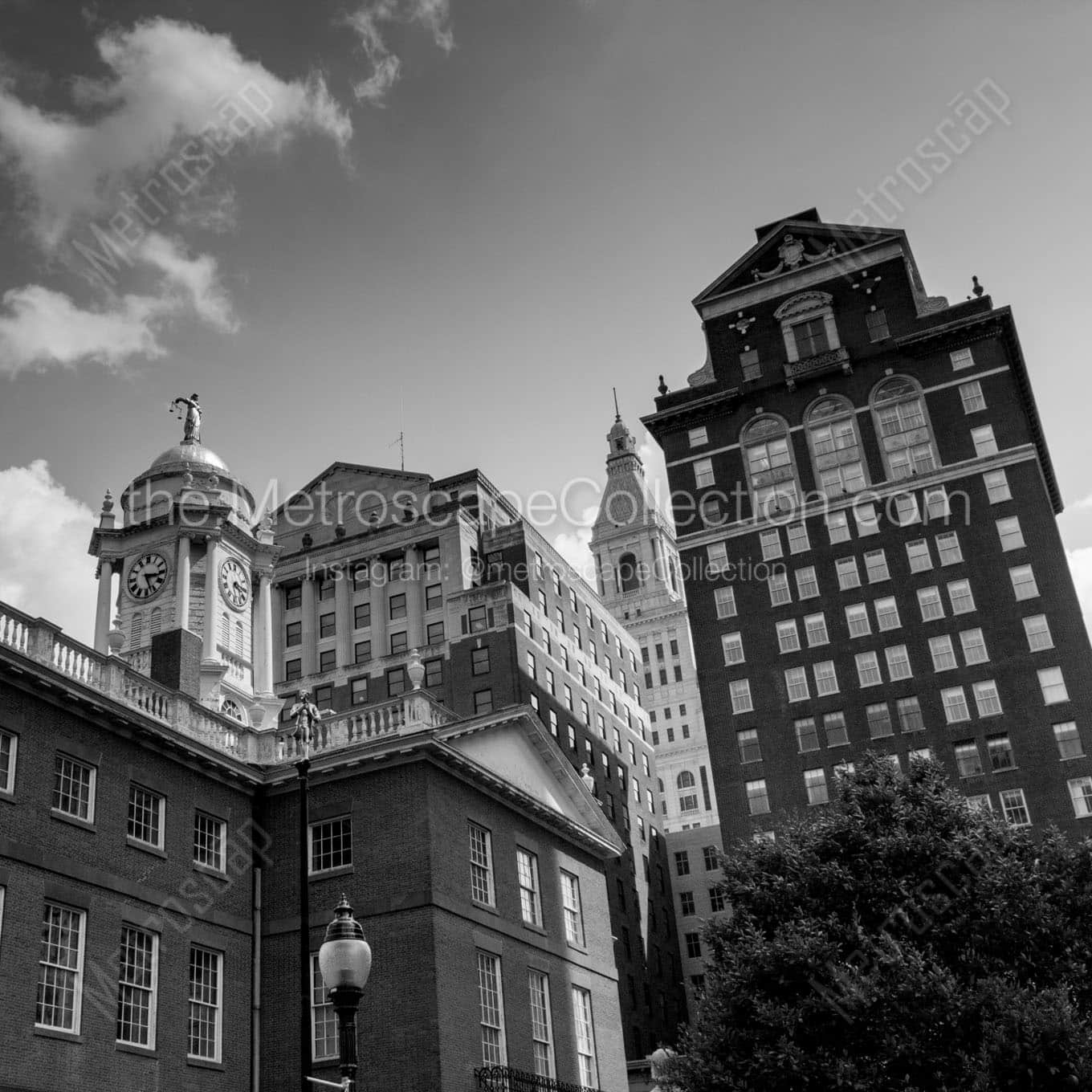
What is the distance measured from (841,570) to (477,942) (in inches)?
2244

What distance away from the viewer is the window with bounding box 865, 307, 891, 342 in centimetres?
9475

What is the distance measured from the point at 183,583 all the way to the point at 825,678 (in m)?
51.6

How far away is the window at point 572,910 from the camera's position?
43.9m

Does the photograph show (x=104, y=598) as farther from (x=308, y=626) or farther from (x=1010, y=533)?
(x=1010, y=533)

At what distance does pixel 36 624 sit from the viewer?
32062mm

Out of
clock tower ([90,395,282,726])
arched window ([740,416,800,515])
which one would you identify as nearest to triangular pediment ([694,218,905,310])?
arched window ([740,416,800,515])

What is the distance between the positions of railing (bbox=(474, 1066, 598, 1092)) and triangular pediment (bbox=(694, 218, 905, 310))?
239 feet

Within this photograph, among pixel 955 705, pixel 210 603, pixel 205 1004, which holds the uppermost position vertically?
pixel 955 705

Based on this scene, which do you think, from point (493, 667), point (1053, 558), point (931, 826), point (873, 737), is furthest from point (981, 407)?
point (931, 826)

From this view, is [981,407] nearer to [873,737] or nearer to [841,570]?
[841,570]

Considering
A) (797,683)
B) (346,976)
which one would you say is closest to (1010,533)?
(797,683)

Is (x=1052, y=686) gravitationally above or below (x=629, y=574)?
below

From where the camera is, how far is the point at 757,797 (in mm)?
84625

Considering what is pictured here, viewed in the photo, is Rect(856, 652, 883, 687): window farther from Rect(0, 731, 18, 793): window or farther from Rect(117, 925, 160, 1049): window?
Rect(0, 731, 18, 793): window
